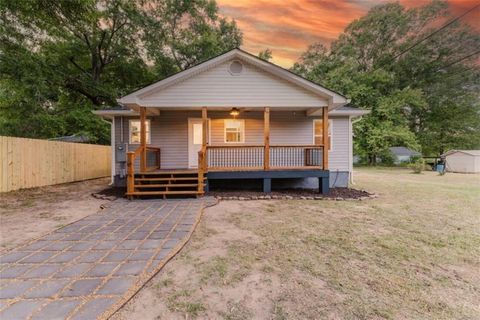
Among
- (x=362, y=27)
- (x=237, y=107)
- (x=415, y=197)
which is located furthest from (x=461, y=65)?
(x=237, y=107)

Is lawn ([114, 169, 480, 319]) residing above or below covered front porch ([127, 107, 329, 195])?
below

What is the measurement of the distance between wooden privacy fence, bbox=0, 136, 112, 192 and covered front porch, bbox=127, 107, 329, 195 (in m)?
3.88

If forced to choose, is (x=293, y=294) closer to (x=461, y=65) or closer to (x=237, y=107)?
(x=237, y=107)

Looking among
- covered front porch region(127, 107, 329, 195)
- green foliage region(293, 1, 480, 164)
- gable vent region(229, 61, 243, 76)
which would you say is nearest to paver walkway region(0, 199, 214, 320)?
covered front porch region(127, 107, 329, 195)

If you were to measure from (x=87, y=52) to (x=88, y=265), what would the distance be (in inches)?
812

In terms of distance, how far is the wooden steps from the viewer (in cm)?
723

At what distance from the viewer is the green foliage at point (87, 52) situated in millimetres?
12414

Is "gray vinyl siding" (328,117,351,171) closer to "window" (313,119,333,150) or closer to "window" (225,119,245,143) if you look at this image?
"window" (313,119,333,150)

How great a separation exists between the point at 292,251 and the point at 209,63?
22.7ft

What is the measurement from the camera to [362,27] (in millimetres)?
25312

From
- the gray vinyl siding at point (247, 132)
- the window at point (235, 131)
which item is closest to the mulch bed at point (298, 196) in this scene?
the gray vinyl siding at point (247, 132)

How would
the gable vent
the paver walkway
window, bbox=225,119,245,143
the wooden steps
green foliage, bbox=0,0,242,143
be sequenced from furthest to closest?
green foliage, bbox=0,0,242,143
window, bbox=225,119,245,143
the gable vent
the wooden steps
the paver walkway

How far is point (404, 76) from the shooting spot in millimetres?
25125

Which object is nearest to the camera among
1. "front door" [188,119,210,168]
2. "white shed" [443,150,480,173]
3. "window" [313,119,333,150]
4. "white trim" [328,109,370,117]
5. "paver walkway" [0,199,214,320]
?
"paver walkway" [0,199,214,320]
